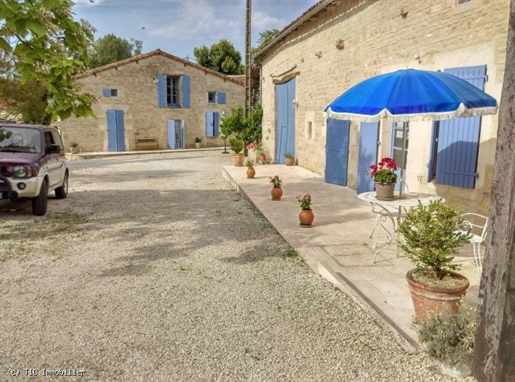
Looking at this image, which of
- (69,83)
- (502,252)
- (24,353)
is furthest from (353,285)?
(69,83)

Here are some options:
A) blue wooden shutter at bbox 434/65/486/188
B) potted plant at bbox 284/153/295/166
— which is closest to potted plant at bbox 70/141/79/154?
potted plant at bbox 284/153/295/166

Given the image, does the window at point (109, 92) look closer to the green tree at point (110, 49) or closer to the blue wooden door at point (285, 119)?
the blue wooden door at point (285, 119)

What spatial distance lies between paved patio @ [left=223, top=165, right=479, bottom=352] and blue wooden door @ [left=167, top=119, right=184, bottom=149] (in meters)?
18.2

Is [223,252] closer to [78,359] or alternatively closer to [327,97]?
[78,359]

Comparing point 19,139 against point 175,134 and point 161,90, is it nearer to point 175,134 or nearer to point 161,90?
point 161,90

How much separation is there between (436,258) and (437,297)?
304mm

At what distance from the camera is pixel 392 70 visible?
26.1 feet

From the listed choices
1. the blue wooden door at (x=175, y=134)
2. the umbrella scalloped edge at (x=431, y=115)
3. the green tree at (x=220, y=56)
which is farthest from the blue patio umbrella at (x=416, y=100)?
the green tree at (x=220, y=56)

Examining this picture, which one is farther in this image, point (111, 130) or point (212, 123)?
point (212, 123)

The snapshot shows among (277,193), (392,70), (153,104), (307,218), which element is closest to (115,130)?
(153,104)

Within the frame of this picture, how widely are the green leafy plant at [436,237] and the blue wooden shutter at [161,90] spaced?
2498 centimetres

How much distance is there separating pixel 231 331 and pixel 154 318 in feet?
2.50

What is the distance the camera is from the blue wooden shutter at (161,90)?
2612 cm

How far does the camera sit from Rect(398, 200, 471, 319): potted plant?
3.15m
